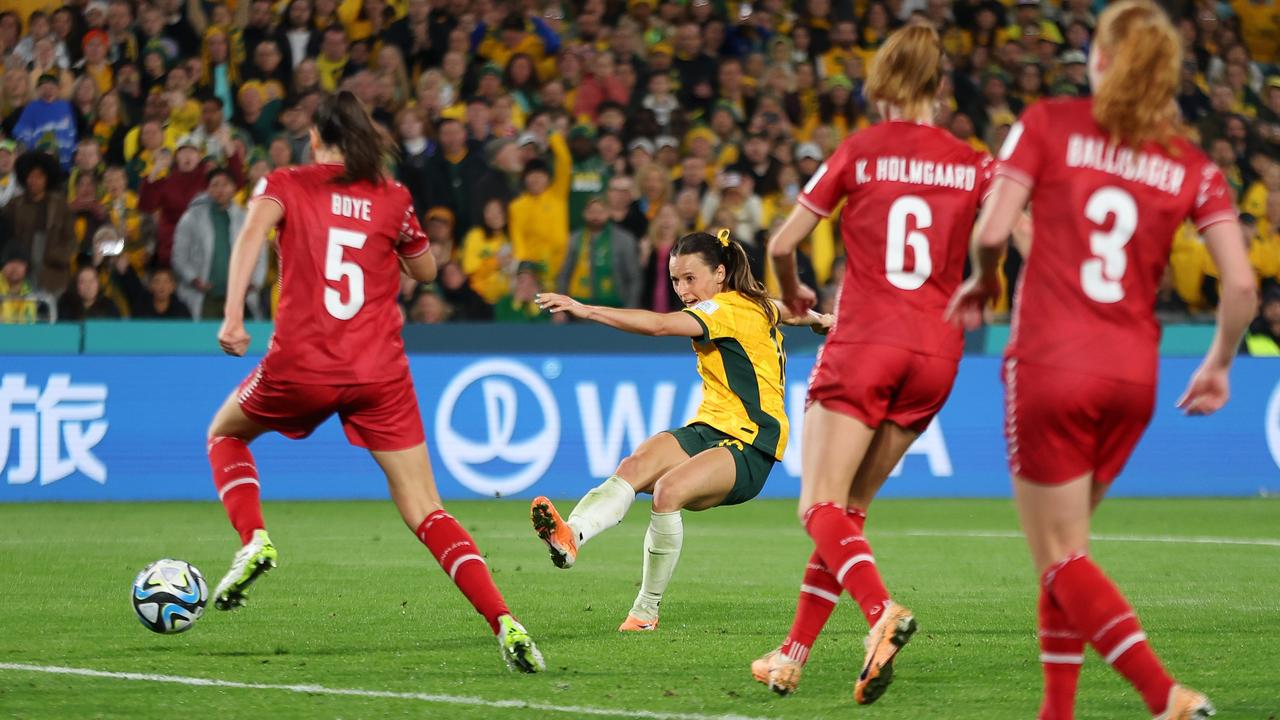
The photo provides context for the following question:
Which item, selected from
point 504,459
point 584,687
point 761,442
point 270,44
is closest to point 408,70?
point 270,44

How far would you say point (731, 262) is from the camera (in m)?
8.17

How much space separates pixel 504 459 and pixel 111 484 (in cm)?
330

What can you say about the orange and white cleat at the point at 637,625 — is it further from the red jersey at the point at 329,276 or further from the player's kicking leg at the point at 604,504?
the red jersey at the point at 329,276

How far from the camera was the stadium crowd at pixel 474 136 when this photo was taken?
1545 centimetres

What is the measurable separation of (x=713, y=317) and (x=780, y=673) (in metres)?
2.35

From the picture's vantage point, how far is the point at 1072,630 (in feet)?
16.2

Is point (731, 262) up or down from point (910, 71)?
down

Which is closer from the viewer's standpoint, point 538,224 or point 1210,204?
point 1210,204

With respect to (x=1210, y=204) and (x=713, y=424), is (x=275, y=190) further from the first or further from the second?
(x=1210, y=204)

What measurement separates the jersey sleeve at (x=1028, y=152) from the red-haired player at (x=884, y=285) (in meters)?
1.12

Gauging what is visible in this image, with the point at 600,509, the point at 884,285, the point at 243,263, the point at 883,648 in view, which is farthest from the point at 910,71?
the point at 600,509

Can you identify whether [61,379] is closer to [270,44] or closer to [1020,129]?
[270,44]

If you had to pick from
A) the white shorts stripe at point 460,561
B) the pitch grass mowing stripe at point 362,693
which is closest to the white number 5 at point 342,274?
the white shorts stripe at point 460,561

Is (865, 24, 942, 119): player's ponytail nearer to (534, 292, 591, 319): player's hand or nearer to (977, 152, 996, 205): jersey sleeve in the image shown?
(977, 152, 996, 205): jersey sleeve
